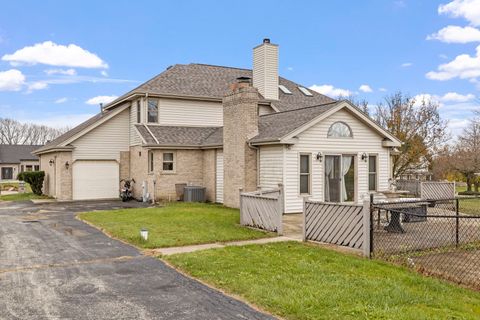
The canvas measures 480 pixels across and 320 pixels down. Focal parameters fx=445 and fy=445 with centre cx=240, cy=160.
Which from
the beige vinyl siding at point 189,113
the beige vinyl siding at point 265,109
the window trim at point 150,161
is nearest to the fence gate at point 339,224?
the window trim at point 150,161

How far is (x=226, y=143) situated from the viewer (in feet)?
62.0

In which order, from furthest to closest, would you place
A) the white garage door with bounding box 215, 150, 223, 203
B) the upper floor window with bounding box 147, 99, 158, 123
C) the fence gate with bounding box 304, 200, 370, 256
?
the upper floor window with bounding box 147, 99, 158, 123, the white garage door with bounding box 215, 150, 223, 203, the fence gate with bounding box 304, 200, 370, 256

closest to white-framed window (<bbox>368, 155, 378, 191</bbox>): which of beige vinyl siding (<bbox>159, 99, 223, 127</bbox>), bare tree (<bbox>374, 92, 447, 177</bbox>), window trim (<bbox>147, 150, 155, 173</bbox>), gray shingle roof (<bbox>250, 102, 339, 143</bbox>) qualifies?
gray shingle roof (<bbox>250, 102, 339, 143</bbox>)

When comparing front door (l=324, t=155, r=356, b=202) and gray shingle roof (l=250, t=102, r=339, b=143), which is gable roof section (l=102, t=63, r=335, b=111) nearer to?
gray shingle roof (l=250, t=102, r=339, b=143)

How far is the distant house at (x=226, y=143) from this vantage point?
17141mm

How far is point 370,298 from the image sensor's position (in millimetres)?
6215

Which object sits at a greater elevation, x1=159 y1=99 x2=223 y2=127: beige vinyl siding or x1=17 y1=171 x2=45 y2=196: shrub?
x1=159 y1=99 x2=223 y2=127: beige vinyl siding

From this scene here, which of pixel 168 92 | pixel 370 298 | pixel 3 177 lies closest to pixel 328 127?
pixel 168 92

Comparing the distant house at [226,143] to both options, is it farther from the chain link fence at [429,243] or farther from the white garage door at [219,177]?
the chain link fence at [429,243]

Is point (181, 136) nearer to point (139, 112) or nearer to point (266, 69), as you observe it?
point (139, 112)

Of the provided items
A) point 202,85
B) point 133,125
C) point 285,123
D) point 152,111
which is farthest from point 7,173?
point 285,123

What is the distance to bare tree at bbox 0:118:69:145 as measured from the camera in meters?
92.6

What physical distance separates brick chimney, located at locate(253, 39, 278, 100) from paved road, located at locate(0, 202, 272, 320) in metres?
17.0

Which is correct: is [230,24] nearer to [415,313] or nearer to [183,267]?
[183,267]
